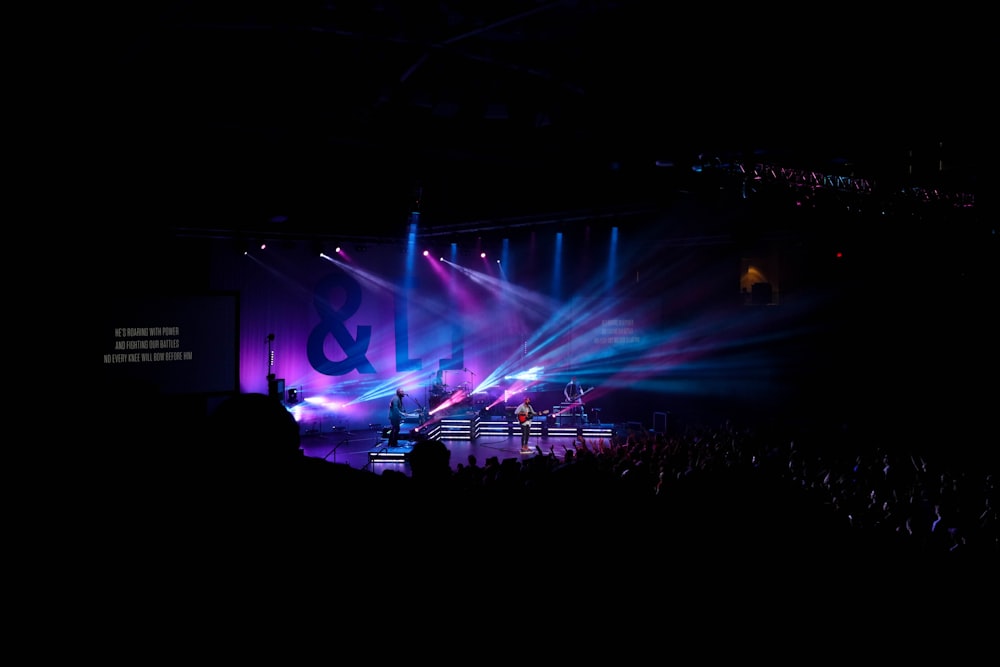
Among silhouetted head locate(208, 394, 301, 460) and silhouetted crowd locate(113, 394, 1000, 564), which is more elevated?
silhouetted head locate(208, 394, 301, 460)

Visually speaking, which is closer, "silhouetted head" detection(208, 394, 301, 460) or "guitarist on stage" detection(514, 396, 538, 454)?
"silhouetted head" detection(208, 394, 301, 460)

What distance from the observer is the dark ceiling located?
6.23 metres

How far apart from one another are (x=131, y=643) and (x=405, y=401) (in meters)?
18.5

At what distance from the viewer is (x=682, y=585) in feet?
12.1

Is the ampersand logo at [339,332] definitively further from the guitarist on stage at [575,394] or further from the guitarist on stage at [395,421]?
the guitarist on stage at [575,394]

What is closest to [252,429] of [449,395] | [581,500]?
[581,500]

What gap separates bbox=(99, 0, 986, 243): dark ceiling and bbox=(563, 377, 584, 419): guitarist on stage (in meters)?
8.57

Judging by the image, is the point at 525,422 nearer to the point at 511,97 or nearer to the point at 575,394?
the point at 575,394

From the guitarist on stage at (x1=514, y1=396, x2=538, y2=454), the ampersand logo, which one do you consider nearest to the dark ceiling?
the guitarist on stage at (x1=514, y1=396, x2=538, y2=454)

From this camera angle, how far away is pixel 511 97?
8281 millimetres

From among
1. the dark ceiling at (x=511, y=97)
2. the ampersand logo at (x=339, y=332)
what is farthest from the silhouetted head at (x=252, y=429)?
the ampersand logo at (x=339, y=332)

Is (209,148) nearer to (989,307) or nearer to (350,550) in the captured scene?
(350,550)

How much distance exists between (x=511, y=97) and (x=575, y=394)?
39.7 ft

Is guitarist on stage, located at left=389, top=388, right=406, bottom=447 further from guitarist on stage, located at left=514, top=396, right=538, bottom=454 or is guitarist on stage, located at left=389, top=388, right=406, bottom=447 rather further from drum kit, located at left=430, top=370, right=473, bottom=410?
drum kit, located at left=430, top=370, right=473, bottom=410
